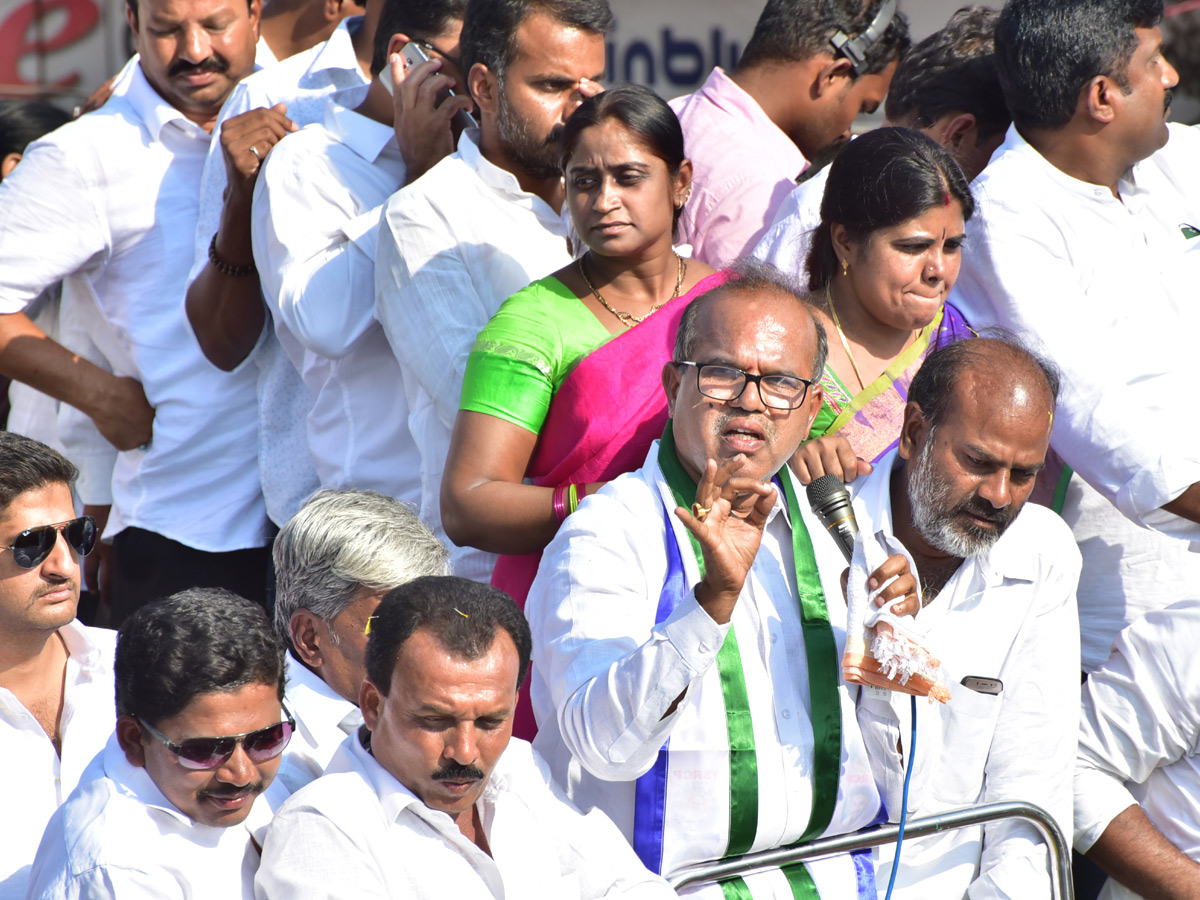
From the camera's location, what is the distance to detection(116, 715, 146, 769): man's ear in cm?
255

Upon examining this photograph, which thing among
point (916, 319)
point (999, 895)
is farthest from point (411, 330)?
point (999, 895)

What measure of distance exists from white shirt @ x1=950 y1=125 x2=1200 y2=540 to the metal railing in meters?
0.76

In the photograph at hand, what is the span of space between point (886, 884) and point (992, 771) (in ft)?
1.10

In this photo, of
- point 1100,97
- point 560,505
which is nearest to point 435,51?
point 560,505

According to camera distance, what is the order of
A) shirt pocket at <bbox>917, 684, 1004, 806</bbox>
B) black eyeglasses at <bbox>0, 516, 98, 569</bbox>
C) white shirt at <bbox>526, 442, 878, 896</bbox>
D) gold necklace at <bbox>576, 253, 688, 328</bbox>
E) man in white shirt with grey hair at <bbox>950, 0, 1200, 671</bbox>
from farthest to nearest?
1. man in white shirt with grey hair at <bbox>950, 0, 1200, 671</bbox>
2. gold necklace at <bbox>576, 253, 688, 328</bbox>
3. shirt pocket at <bbox>917, 684, 1004, 806</bbox>
4. black eyeglasses at <bbox>0, 516, 98, 569</bbox>
5. white shirt at <bbox>526, 442, 878, 896</bbox>

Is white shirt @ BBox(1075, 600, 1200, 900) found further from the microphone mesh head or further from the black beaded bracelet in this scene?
the black beaded bracelet

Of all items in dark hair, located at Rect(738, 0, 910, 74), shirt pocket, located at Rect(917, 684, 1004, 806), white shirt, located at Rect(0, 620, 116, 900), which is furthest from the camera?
dark hair, located at Rect(738, 0, 910, 74)

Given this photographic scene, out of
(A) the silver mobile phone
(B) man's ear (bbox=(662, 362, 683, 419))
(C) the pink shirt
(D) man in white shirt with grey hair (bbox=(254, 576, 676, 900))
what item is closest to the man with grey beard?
(B) man's ear (bbox=(662, 362, 683, 419))

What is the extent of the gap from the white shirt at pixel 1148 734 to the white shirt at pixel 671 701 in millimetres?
647

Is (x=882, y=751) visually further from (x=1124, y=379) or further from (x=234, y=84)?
(x=234, y=84)

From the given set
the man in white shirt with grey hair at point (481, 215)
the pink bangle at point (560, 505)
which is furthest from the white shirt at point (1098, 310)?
the pink bangle at point (560, 505)

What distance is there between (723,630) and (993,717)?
2.46 feet

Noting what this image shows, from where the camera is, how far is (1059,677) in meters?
3.14

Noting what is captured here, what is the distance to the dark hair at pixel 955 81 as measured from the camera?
4082 mm
